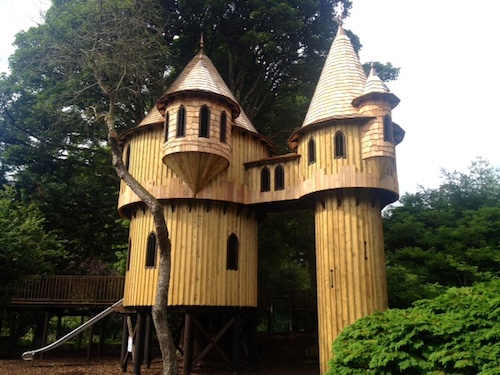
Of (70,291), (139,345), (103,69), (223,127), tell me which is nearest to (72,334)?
(70,291)

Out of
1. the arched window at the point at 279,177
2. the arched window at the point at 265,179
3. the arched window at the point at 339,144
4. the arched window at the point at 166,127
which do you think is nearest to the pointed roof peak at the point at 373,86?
the arched window at the point at 339,144

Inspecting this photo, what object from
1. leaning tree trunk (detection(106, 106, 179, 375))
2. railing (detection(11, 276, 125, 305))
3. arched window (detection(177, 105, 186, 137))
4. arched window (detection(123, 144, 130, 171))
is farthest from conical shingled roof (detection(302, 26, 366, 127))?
railing (detection(11, 276, 125, 305))

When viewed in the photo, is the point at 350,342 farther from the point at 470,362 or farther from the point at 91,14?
the point at 91,14

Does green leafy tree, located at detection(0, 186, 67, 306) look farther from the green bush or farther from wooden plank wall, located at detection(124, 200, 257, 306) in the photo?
the green bush

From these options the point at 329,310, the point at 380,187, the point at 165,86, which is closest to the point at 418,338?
the point at 329,310

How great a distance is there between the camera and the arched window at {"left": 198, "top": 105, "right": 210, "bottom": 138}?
52.0 feet

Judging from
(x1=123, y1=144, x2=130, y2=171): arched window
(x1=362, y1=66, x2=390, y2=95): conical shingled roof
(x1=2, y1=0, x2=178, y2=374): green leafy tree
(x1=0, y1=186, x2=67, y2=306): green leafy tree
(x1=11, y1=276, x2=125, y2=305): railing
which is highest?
(x1=2, y1=0, x2=178, y2=374): green leafy tree

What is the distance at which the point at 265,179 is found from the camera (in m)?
17.4

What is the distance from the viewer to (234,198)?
16.8 meters

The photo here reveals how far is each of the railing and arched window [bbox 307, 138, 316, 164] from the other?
11032mm

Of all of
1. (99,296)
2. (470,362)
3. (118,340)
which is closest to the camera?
(470,362)

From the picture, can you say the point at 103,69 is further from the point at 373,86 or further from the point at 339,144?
the point at 373,86

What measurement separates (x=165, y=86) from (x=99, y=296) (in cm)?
1089

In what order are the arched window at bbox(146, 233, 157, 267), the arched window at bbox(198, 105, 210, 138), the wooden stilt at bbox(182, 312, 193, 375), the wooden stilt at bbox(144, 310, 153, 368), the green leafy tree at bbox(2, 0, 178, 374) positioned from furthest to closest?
the wooden stilt at bbox(144, 310, 153, 368)
the arched window at bbox(146, 233, 157, 267)
the arched window at bbox(198, 105, 210, 138)
the wooden stilt at bbox(182, 312, 193, 375)
the green leafy tree at bbox(2, 0, 178, 374)
